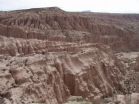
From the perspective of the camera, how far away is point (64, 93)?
31641 mm

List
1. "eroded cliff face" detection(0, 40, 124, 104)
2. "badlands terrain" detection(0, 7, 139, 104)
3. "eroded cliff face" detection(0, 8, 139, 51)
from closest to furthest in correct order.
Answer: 1. "eroded cliff face" detection(0, 40, 124, 104)
2. "badlands terrain" detection(0, 7, 139, 104)
3. "eroded cliff face" detection(0, 8, 139, 51)

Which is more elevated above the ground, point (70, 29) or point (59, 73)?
point (59, 73)

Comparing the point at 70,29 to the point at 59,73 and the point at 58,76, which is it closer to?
the point at 59,73

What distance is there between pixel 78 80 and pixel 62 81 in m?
2.28

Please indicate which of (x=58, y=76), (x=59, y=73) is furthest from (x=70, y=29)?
(x=58, y=76)

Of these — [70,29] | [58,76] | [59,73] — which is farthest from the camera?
[70,29]

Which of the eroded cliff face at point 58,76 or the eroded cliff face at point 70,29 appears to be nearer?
the eroded cliff face at point 58,76

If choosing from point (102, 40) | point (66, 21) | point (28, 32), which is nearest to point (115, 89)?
point (28, 32)

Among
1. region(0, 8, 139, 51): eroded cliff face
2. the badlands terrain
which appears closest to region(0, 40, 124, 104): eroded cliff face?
the badlands terrain

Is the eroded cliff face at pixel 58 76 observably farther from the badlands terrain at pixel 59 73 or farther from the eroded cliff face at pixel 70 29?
the eroded cliff face at pixel 70 29

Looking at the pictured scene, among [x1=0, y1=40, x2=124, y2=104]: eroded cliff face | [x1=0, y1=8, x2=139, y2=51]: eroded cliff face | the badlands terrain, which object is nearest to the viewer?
[x1=0, y1=40, x2=124, y2=104]: eroded cliff face

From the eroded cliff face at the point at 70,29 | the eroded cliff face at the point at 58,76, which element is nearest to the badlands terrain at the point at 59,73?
the eroded cliff face at the point at 58,76

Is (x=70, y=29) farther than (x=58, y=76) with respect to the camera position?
Yes

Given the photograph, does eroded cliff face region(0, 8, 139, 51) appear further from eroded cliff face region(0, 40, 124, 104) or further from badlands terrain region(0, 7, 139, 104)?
eroded cliff face region(0, 40, 124, 104)
